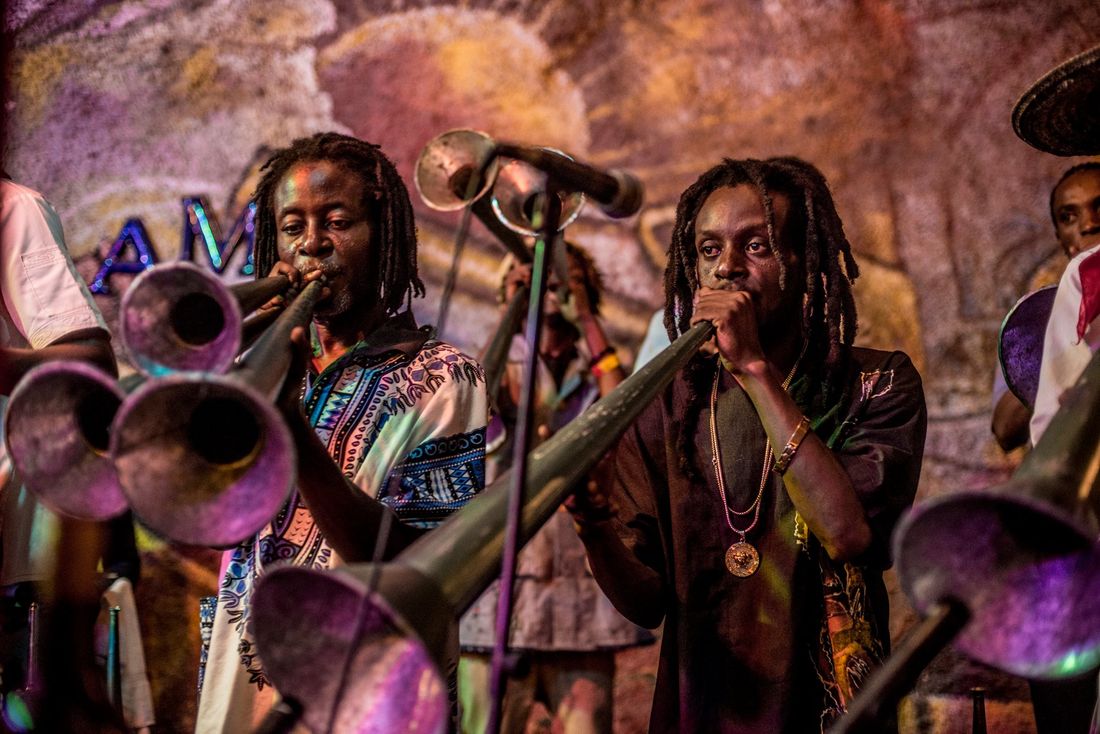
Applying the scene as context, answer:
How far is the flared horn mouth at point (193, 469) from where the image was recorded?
1.80 metres

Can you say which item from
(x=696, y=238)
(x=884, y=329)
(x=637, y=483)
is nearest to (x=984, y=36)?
(x=884, y=329)

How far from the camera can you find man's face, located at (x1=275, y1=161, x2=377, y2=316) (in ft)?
8.25

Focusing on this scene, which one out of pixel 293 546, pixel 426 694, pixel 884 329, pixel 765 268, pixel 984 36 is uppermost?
pixel 984 36

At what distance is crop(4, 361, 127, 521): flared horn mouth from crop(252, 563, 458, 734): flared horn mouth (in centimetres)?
45

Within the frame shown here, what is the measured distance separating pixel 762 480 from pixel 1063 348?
26.2 inches

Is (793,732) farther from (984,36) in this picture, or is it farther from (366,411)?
(984,36)

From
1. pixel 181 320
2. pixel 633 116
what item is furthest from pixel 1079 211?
pixel 181 320

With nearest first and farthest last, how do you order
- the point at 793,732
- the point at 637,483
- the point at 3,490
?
the point at 793,732
the point at 637,483
the point at 3,490

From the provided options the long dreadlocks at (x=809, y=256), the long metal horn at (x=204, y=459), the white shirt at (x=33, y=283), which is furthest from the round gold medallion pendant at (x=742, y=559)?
the white shirt at (x=33, y=283)

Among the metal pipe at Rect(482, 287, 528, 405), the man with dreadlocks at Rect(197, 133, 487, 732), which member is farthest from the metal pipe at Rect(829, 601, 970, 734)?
the metal pipe at Rect(482, 287, 528, 405)

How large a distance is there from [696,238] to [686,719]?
109cm

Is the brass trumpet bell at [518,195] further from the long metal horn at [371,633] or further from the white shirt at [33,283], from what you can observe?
the white shirt at [33,283]

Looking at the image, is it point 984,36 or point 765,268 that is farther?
point 984,36

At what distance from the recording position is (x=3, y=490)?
2.84 meters
